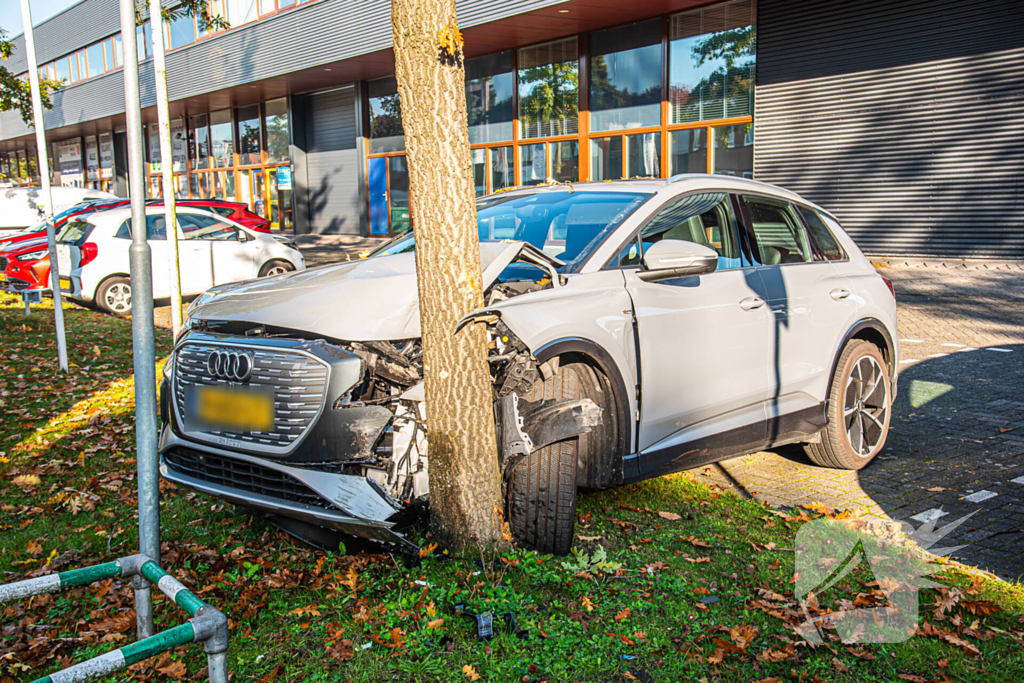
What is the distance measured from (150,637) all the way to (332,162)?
86.2ft

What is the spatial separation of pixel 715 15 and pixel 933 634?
15738 millimetres

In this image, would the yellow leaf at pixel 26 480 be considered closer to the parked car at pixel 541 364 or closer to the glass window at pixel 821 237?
the parked car at pixel 541 364

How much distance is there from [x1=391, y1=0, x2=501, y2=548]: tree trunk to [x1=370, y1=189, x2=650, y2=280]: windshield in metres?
0.77

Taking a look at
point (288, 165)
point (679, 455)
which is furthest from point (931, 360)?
point (288, 165)

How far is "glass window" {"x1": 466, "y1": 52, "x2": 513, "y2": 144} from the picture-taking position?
2069cm

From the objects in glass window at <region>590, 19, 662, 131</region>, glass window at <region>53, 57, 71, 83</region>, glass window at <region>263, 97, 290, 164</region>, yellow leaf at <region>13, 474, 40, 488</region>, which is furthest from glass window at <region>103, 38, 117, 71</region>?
yellow leaf at <region>13, 474, 40, 488</region>

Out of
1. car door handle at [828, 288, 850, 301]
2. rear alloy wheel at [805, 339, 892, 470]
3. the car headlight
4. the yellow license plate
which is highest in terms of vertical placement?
the car headlight

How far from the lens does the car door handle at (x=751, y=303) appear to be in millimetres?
4387

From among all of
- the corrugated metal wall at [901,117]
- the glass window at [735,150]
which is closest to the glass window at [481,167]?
the glass window at [735,150]

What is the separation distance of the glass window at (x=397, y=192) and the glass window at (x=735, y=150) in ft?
34.2

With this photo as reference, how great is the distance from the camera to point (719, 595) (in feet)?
11.2

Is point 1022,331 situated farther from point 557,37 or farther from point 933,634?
point 557,37

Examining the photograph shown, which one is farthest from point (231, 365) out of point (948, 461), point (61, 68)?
point (61, 68)

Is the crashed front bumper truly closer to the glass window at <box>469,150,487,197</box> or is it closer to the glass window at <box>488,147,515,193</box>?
the glass window at <box>488,147,515,193</box>
